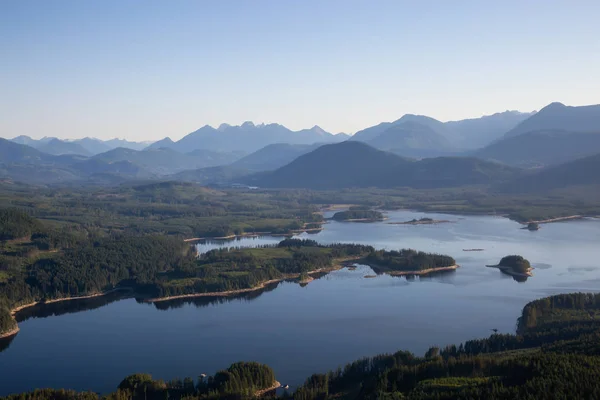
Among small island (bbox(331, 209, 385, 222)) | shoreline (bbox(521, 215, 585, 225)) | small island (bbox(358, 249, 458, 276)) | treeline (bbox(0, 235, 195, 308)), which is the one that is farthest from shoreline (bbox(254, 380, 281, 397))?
small island (bbox(331, 209, 385, 222))

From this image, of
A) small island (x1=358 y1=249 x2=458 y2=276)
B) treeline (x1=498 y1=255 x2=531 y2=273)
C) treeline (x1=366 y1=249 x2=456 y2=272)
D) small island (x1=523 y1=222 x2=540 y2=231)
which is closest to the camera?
treeline (x1=498 y1=255 x2=531 y2=273)

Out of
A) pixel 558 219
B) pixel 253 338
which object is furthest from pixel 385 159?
pixel 253 338

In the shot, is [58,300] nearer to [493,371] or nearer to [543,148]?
[493,371]

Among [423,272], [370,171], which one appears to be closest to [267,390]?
[423,272]

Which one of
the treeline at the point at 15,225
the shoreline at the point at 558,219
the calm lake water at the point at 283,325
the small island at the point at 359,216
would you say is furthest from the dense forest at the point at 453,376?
the small island at the point at 359,216

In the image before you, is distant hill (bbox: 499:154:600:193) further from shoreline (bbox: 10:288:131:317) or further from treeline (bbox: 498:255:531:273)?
shoreline (bbox: 10:288:131:317)

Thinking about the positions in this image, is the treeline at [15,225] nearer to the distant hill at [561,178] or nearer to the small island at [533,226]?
the small island at [533,226]

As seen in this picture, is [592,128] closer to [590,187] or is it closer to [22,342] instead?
[590,187]
